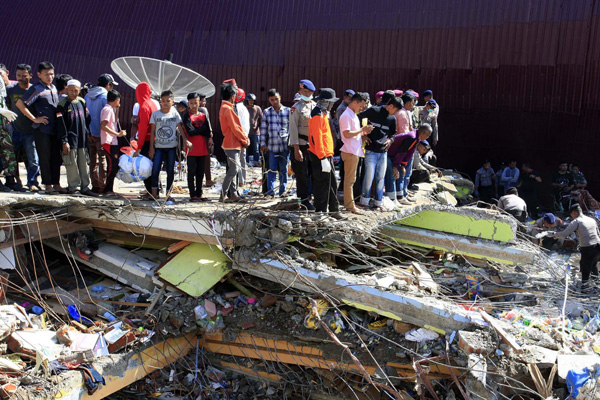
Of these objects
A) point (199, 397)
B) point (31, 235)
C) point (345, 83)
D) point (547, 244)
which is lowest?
point (199, 397)

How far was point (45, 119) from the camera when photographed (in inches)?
280

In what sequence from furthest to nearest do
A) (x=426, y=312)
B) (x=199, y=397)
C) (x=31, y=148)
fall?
(x=31, y=148), (x=199, y=397), (x=426, y=312)

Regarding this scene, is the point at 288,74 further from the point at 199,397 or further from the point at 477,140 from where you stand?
the point at 199,397

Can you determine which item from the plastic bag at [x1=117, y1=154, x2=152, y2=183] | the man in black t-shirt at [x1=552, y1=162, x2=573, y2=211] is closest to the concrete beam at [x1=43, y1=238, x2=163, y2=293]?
the plastic bag at [x1=117, y1=154, x2=152, y2=183]

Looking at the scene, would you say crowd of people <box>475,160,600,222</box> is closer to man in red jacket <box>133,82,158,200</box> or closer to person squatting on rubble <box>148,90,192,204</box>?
person squatting on rubble <box>148,90,192,204</box>

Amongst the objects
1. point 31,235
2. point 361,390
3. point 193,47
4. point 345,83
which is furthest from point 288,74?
point 361,390

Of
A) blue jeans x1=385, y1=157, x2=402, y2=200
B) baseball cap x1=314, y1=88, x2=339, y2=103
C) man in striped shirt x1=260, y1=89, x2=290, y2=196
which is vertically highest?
baseball cap x1=314, y1=88, x2=339, y2=103

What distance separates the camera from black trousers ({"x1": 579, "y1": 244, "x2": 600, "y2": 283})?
896cm

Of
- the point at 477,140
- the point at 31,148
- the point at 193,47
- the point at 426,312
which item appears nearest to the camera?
the point at 426,312

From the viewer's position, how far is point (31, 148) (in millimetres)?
7684

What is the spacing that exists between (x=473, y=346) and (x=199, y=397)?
3176mm

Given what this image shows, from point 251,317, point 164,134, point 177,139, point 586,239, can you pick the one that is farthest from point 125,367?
point 586,239

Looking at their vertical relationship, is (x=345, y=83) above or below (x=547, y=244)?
above

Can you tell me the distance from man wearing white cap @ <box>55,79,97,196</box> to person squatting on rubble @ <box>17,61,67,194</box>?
12 cm
